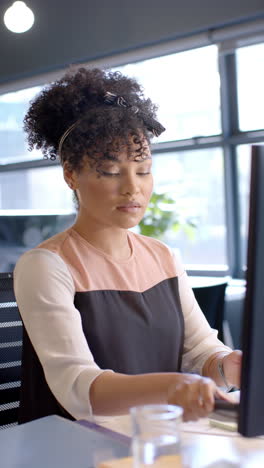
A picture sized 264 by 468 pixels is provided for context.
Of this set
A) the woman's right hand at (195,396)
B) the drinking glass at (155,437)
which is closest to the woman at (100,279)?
the woman's right hand at (195,396)

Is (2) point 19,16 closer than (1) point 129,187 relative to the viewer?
No

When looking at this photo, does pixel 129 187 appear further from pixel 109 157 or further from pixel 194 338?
pixel 194 338

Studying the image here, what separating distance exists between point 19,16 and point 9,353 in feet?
10.1

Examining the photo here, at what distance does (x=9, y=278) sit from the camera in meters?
1.70

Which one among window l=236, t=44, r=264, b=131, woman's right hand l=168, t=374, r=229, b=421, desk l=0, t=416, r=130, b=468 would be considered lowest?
desk l=0, t=416, r=130, b=468

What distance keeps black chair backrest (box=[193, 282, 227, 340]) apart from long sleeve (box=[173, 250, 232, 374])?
1.28m

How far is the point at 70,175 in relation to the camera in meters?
1.55

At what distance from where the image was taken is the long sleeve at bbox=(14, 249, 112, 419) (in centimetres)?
122

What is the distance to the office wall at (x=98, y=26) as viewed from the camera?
4.09 m

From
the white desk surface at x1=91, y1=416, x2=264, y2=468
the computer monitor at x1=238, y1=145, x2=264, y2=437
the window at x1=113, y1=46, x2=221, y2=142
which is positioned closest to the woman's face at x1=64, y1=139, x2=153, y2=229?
the white desk surface at x1=91, y1=416, x2=264, y2=468

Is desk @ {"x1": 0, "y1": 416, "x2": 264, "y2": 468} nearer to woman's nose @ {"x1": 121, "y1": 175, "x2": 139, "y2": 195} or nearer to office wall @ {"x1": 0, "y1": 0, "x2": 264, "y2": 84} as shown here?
woman's nose @ {"x1": 121, "y1": 175, "x2": 139, "y2": 195}

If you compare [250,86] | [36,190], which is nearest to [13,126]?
[36,190]

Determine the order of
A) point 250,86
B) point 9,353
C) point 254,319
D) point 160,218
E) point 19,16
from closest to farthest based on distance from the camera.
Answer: point 254,319
point 9,353
point 19,16
point 250,86
point 160,218

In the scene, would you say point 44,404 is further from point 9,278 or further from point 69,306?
point 9,278
